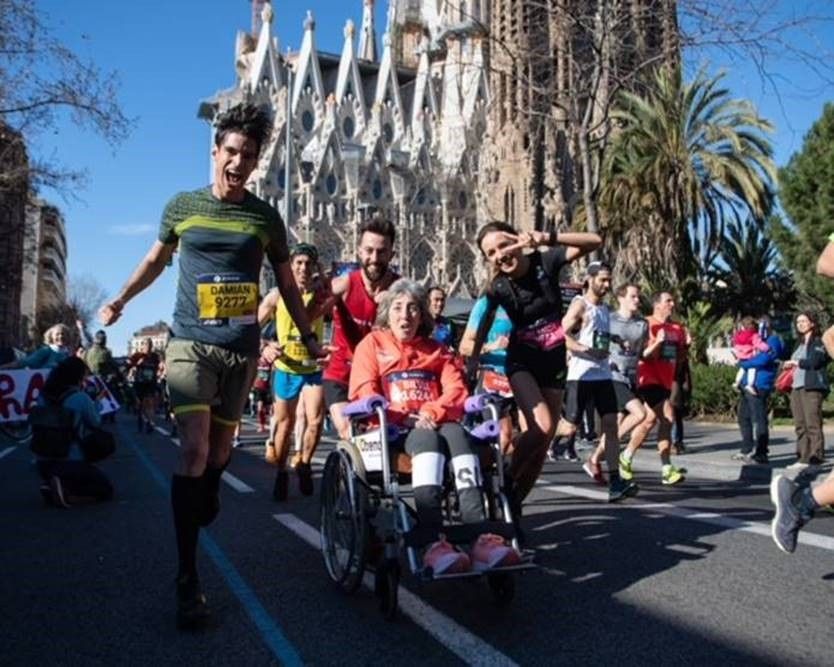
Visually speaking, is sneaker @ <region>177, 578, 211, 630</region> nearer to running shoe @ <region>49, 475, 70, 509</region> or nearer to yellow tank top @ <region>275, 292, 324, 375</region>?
yellow tank top @ <region>275, 292, 324, 375</region>

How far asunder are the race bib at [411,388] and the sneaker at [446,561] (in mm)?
1082

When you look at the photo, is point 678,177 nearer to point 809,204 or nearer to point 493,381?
point 809,204

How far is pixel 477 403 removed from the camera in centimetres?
443

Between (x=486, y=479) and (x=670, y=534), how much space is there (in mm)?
1909

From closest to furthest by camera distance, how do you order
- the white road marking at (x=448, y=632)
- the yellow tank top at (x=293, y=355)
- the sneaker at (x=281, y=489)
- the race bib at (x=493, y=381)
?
1. the white road marking at (x=448, y=632)
2. the sneaker at (x=281, y=489)
3. the yellow tank top at (x=293, y=355)
4. the race bib at (x=493, y=381)

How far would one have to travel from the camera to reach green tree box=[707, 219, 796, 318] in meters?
32.2

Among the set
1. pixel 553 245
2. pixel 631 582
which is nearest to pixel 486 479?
pixel 631 582

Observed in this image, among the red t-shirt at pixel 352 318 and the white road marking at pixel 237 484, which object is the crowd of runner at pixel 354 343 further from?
the white road marking at pixel 237 484

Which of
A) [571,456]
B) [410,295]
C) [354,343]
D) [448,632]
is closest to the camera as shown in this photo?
[448,632]

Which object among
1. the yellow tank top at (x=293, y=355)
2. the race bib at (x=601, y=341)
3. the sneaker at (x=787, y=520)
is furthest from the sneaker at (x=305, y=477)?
the sneaker at (x=787, y=520)

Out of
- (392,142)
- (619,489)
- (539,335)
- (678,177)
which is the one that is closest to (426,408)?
(539,335)

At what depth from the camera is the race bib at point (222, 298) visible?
404 centimetres

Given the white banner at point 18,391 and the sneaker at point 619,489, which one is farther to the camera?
the white banner at point 18,391

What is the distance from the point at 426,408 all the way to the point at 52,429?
15.5 ft
